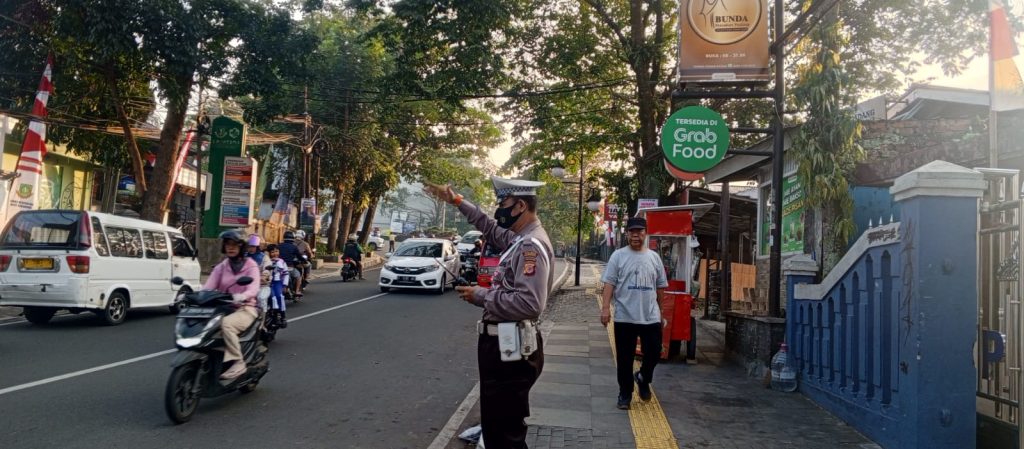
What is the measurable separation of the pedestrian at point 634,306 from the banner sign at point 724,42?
10.3 feet

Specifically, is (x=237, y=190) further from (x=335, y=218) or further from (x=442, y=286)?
(x=335, y=218)

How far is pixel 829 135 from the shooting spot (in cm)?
784

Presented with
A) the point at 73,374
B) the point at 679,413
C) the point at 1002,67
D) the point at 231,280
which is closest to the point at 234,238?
the point at 231,280

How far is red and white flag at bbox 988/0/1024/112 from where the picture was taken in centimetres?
589

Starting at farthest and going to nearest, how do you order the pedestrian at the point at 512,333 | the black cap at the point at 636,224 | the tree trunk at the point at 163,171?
the tree trunk at the point at 163,171, the black cap at the point at 636,224, the pedestrian at the point at 512,333

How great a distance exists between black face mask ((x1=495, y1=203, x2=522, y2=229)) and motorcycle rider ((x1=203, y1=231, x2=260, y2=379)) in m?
3.24

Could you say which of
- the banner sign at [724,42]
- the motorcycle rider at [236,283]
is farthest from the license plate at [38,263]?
the banner sign at [724,42]

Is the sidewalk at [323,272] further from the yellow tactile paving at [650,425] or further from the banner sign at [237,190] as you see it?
the yellow tactile paving at [650,425]

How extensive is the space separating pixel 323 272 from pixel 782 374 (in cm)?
2252

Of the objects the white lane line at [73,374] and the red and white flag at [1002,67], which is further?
the white lane line at [73,374]

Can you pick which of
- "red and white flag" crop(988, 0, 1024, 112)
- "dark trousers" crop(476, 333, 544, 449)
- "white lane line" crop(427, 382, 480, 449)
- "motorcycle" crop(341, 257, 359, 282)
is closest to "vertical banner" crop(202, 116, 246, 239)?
"motorcycle" crop(341, 257, 359, 282)

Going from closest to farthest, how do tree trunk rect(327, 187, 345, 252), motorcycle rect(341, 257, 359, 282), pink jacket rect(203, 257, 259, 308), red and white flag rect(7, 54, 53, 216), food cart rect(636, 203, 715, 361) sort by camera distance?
pink jacket rect(203, 257, 259, 308), food cart rect(636, 203, 715, 361), red and white flag rect(7, 54, 53, 216), motorcycle rect(341, 257, 359, 282), tree trunk rect(327, 187, 345, 252)

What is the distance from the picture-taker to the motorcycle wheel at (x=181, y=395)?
17.9 ft

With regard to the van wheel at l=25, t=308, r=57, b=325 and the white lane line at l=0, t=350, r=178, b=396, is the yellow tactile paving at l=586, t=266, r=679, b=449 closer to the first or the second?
the white lane line at l=0, t=350, r=178, b=396
